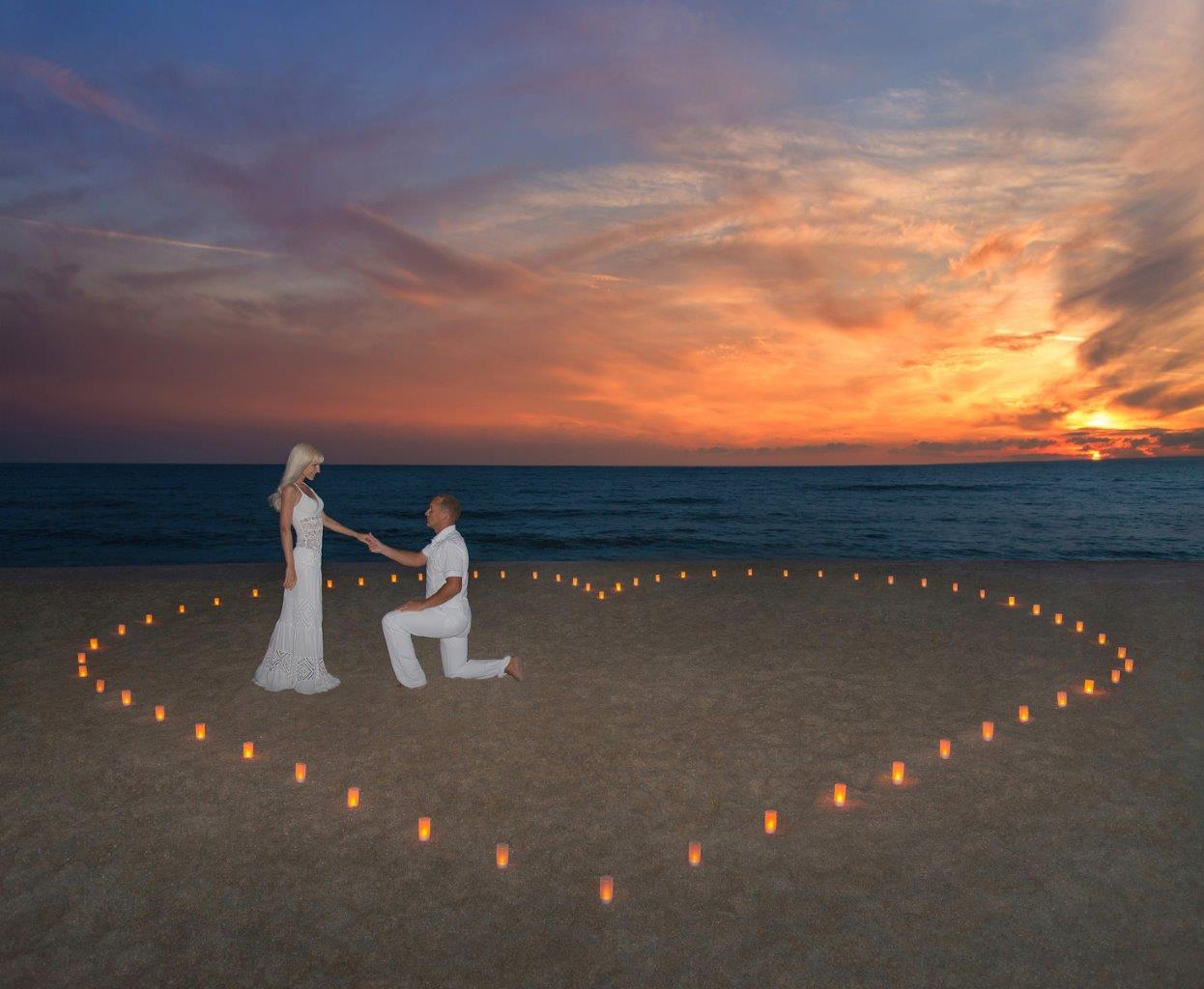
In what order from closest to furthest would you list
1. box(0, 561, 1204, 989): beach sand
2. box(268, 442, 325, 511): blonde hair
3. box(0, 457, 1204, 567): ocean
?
box(0, 561, 1204, 989): beach sand → box(268, 442, 325, 511): blonde hair → box(0, 457, 1204, 567): ocean

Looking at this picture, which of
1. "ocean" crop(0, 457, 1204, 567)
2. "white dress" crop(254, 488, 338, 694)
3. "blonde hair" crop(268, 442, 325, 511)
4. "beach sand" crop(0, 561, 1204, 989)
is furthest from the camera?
"ocean" crop(0, 457, 1204, 567)

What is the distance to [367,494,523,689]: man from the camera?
8812 millimetres

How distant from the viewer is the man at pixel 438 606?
881 centimetres

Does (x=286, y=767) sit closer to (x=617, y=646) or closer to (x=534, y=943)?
(x=534, y=943)

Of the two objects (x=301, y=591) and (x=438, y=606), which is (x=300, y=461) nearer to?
(x=301, y=591)

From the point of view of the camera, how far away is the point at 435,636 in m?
9.01

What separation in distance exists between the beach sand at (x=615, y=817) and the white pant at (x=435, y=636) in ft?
0.70

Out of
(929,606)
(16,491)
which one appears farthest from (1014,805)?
(16,491)

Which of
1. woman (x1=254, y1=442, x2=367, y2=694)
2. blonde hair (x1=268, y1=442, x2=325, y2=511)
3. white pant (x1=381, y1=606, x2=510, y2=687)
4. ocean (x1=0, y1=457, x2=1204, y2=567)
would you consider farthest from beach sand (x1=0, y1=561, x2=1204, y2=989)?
ocean (x1=0, y1=457, x2=1204, y2=567)

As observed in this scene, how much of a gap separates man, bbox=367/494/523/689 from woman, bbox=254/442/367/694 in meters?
0.75

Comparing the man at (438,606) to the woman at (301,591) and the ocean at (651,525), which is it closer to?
A: the woman at (301,591)

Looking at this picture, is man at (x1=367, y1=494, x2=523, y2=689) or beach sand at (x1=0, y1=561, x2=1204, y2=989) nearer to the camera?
beach sand at (x1=0, y1=561, x2=1204, y2=989)

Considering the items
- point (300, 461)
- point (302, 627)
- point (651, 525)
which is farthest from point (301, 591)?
point (651, 525)

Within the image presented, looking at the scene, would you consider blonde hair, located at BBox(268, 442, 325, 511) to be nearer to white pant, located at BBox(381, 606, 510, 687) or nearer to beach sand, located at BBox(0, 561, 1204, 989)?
white pant, located at BBox(381, 606, 510, 687)
